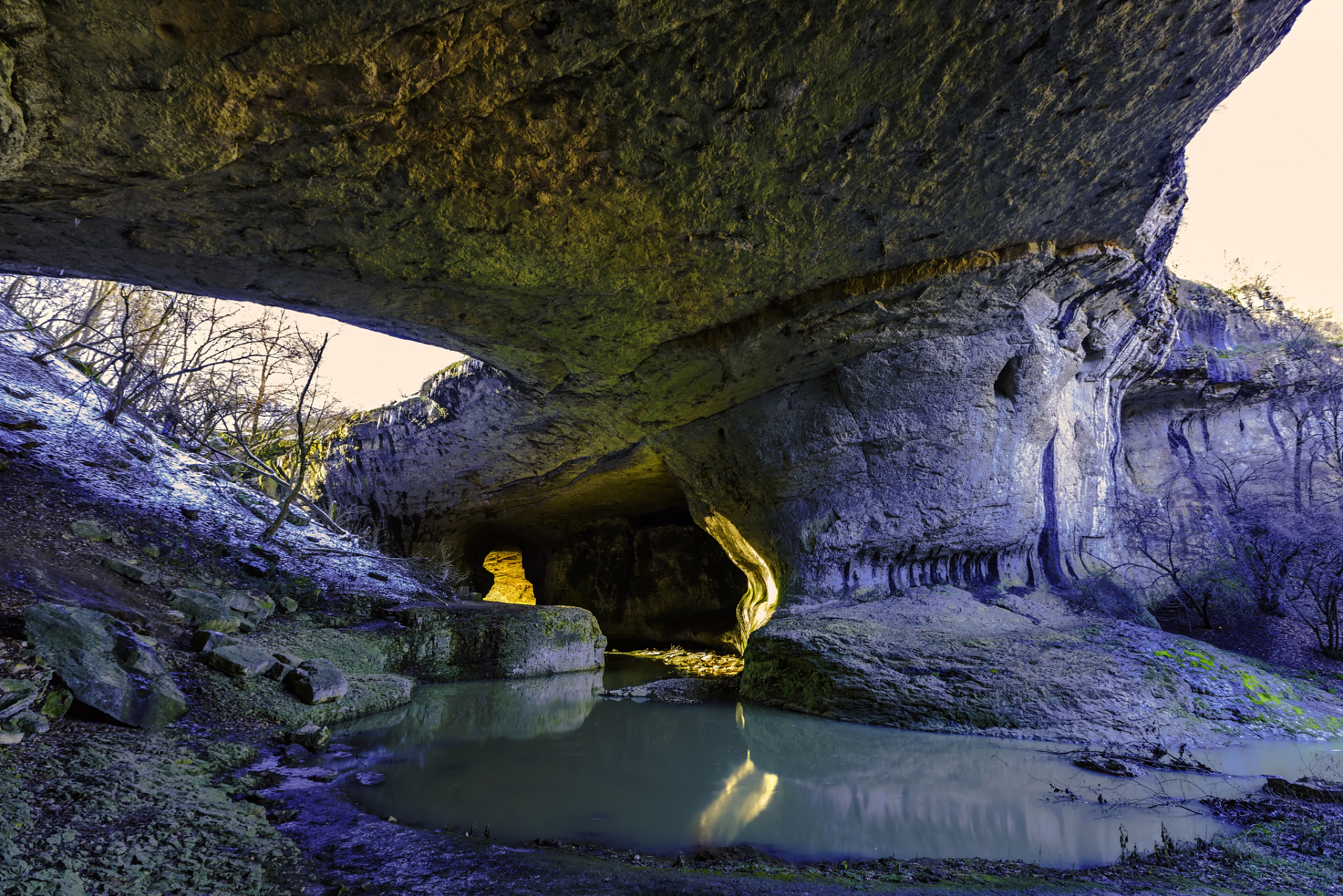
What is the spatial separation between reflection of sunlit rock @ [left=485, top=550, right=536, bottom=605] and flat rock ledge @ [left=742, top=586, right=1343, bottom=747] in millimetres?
11919

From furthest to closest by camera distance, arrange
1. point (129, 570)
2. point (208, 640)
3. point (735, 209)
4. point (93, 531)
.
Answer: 1. point (93, 531)
2. point (129, 570)
3. point (735, 209)
4. point (208, 640)

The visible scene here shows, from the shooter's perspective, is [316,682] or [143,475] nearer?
[316,682]

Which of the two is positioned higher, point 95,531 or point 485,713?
point 95,531

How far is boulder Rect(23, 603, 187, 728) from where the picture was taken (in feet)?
9.80

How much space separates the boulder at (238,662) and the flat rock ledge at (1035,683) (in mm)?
4210

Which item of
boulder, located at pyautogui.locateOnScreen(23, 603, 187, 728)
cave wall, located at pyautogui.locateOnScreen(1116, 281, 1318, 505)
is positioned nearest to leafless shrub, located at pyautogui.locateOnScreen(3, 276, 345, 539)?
boulder, located at pyautogui.locateOnScreen(23, 603, 187, 728)

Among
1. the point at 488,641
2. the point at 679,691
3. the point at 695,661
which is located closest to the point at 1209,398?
the point at 695,661

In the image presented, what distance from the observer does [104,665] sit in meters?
3.15

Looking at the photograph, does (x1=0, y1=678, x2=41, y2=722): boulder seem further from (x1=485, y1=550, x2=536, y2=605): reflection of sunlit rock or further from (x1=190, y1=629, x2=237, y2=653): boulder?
(x1=485, y1=550, x2=536, y2=605): reflection of sunlit rock

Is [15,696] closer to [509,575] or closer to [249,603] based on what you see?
[249,603]

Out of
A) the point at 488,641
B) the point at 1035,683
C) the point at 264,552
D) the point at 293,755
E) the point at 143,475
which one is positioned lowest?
the point at 1035,683

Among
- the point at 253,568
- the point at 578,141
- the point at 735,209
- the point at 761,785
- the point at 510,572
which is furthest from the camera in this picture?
the point at 510,572

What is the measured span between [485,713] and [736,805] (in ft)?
9.23

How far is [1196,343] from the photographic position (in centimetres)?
1072
